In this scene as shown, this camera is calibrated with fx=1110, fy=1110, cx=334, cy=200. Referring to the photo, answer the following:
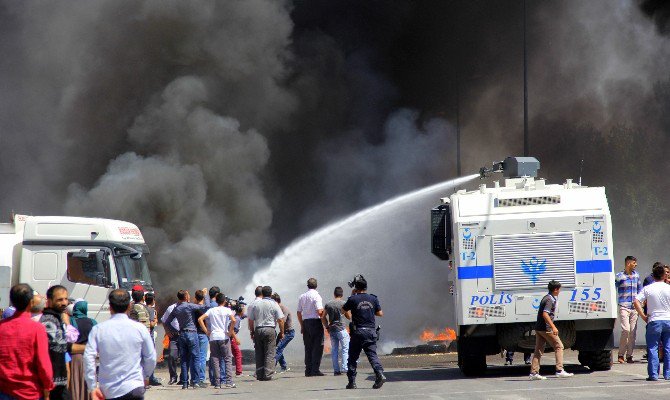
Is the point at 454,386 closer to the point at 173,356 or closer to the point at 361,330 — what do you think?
the point at 361,330

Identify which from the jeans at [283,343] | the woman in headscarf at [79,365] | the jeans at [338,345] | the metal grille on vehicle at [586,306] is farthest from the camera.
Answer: the jeans at [283,343]

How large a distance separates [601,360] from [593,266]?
1.48 m

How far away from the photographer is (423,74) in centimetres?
4466

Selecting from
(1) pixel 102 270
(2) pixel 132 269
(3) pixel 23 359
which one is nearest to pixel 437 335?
(2) pixel 132 269

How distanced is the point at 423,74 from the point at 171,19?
11899 millimetres

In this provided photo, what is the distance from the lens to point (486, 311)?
51.1 feet

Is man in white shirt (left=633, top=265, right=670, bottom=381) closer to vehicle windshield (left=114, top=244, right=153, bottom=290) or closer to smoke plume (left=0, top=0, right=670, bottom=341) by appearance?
vehicle windshield (left=114, top=244, right=153, bottom=290)

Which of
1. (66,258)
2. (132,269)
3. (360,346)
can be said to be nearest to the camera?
(360,346)

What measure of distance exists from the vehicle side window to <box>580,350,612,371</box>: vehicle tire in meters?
8.32

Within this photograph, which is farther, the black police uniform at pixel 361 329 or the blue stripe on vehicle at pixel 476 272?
the blue stripe on vehicle at pixel 476 272

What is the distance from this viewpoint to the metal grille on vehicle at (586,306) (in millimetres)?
15500

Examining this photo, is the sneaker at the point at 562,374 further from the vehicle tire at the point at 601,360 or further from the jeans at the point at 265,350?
the jeans at the point at 265,350

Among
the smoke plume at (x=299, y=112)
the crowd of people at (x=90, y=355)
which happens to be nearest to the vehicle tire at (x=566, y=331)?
the crowd of people at (x=90, y=355)

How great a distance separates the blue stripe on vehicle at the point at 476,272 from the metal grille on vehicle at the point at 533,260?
84mm
